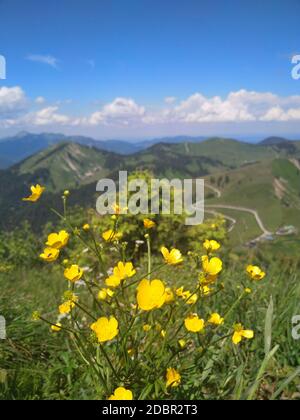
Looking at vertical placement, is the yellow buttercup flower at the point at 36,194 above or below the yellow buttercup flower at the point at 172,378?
above

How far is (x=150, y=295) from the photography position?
5.14 feet

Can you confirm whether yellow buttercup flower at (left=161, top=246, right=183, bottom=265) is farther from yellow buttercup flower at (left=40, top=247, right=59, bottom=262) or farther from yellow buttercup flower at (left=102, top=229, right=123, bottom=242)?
yellow buttercup flower at (left=40, top=247, right=59, bottom=262)

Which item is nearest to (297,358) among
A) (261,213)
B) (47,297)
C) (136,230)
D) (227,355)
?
(227,355)

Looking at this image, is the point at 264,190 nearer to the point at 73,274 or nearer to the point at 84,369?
the point at 84,369

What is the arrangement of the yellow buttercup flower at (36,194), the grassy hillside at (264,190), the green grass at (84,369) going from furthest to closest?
the grassy hillside at (264,190), the green grass at (84,369), the yellow buttercup flower at (36,194)

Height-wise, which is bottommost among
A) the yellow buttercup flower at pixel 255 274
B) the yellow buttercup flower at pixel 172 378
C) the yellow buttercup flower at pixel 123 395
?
the yellow buttercup flower at pixel 172 378

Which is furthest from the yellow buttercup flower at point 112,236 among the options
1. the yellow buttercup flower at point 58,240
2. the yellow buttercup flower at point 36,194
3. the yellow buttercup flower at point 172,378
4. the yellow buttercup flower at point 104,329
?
the yellow buttercup flower at point 172,378

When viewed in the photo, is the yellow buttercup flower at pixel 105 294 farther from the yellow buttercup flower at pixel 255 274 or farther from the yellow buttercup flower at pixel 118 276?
the yellow buttercup flower at pixel 255 274

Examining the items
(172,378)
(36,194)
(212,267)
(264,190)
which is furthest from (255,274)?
(264,190)

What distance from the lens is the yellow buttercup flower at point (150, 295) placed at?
1.53 metres

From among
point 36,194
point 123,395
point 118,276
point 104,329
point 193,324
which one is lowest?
point 123,395

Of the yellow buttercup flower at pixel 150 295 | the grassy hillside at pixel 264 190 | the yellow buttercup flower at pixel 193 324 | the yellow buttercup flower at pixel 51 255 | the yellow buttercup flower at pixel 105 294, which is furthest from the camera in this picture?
the grassy hillside at pixel 264 190

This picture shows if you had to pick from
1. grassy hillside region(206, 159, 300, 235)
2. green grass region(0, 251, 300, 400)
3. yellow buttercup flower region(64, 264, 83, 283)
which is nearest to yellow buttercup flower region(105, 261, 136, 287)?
yellow buttercup flower region(64, 264, 83, 283)

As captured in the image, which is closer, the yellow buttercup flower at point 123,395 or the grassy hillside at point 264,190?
the yellow buttercup flower at point 123,395
